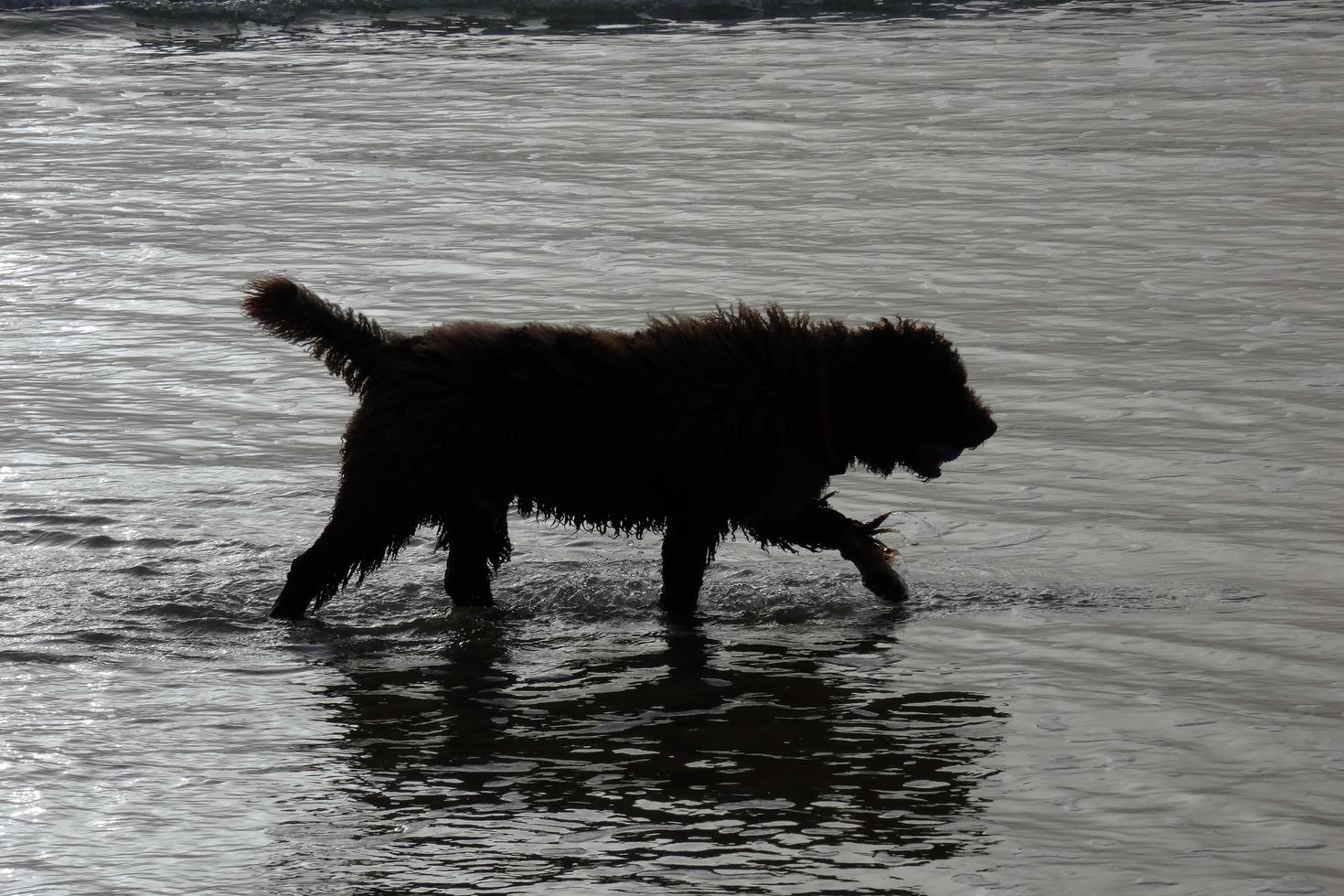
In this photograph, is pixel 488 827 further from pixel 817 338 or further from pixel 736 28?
pixel 736 28

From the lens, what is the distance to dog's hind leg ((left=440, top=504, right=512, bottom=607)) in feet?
21.9

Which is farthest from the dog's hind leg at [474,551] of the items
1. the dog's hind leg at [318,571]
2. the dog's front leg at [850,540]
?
the dog's front leg at [850,540]

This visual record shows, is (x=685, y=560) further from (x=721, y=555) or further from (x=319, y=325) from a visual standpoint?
(x=319, y=325)

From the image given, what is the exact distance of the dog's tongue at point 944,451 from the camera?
6.68 m

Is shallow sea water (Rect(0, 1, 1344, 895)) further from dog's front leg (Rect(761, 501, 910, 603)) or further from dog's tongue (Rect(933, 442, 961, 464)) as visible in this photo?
dog's tongue (Rect(933, 442, 961, 464))

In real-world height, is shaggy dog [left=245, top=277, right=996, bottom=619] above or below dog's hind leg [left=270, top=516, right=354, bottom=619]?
above

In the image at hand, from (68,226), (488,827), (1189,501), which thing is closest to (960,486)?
(1189,501)

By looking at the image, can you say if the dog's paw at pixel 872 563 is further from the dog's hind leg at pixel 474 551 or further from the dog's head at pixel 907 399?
the dog's hind leg at pixel 474 551

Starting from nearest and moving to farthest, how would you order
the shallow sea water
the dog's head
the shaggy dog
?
1. the shallow sea water
2. the shaggy dog
3. the dog's head

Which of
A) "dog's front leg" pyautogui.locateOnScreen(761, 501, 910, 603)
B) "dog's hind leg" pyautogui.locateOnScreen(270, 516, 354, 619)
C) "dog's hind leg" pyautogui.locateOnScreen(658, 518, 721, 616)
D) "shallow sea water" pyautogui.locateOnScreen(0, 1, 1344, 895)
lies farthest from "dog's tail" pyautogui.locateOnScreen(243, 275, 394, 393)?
"dog's front leg" pyautogui.locateOnScreen(761, 501, 910, 603)

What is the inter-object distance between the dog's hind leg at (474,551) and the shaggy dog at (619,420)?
0.02m


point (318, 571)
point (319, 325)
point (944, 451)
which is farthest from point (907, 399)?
point (318, 571)

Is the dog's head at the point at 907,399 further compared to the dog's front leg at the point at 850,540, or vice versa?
the dog's front leg at the point at 850,540

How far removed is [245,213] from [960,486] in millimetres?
7073
